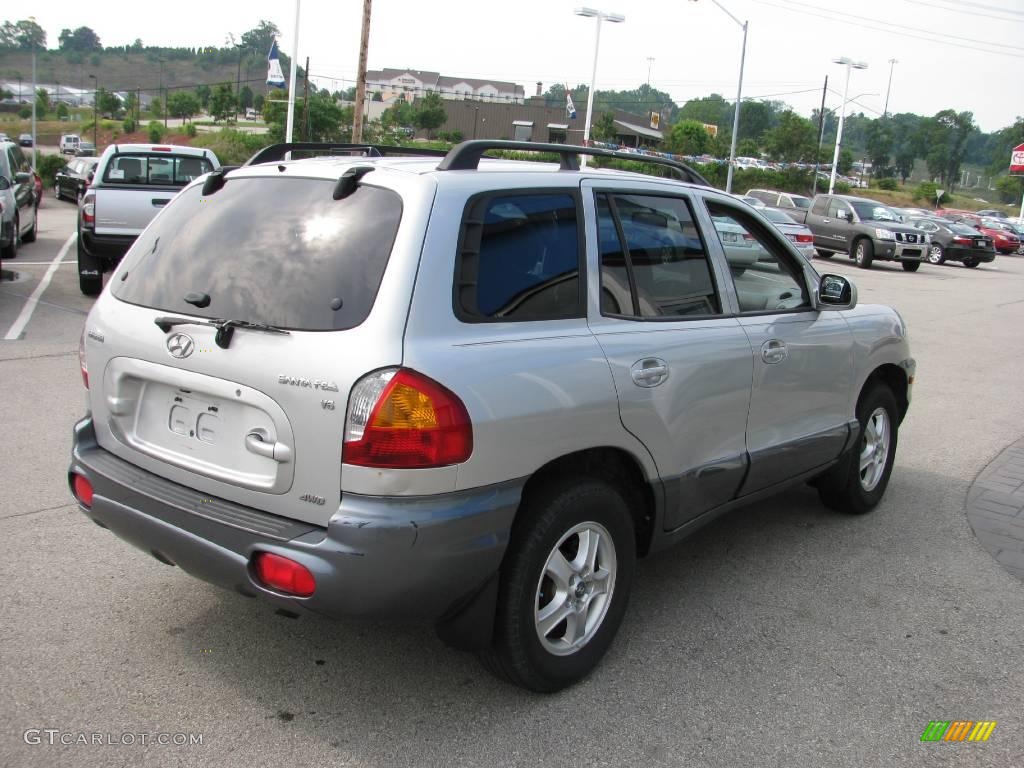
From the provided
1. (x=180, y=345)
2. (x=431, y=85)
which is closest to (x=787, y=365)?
(x=180, y=345)

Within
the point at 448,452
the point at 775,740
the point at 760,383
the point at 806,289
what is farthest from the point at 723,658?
the point at 806,289

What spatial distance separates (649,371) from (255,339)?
4.73 ft

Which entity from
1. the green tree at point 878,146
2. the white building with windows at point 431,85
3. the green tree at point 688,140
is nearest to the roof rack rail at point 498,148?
the green tree at point 688,140

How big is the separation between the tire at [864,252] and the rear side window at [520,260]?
2447 cm

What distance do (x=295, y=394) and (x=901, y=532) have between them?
152 inches

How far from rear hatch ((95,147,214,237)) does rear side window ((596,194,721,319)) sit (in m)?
8.64

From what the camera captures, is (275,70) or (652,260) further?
(275,70)

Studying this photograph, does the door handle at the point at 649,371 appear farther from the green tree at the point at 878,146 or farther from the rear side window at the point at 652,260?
the green tree at the point at 878,146

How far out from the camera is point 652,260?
3805mm

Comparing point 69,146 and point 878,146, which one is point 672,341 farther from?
point 878,146

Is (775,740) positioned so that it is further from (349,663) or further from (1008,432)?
(1008,432)

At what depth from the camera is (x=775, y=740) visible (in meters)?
3.14

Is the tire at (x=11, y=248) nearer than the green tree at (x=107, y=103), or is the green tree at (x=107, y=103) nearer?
the tire at (x=11, y=248)

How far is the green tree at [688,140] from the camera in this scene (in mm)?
74775
